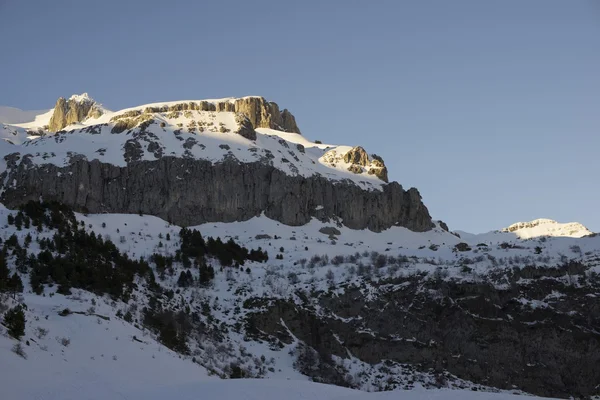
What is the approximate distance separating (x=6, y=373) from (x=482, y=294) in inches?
1194

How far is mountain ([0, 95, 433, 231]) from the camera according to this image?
94.4 m

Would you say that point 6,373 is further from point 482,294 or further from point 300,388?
point 482,294

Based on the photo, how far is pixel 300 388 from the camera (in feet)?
42.6

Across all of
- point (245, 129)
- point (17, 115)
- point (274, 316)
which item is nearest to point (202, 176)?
point (245, 129)

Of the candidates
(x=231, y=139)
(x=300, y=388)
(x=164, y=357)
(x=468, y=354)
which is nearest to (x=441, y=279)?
(x=468, y=354)

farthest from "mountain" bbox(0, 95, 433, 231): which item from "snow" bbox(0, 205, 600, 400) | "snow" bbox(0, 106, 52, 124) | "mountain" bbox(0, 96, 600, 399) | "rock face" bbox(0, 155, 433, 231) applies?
"snow" bbox(0, 106, 52, 124)

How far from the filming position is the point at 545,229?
488 ft

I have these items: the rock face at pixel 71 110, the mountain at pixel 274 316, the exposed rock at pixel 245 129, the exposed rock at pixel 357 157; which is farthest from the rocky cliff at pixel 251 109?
the mountain at pixel 274 316

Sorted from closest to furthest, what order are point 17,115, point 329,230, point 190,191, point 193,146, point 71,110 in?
point 329,230 → point 190,191 → point 193,146 → point 71,110 → point 17,115

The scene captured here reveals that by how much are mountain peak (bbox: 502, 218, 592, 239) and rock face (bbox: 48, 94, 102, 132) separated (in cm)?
Result: 10355

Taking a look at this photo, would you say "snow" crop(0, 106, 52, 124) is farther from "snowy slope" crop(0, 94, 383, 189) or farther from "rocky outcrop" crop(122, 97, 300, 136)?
"snowy slope" crop(0, 94, 383, 189)

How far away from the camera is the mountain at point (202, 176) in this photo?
94.4 meters

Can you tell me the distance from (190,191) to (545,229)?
91.2 meters

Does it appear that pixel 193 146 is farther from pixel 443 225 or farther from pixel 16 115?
pixel 16 115
